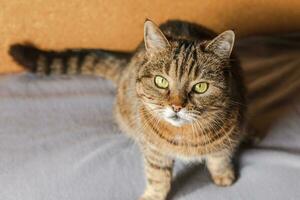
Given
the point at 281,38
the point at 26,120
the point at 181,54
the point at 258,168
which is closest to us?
the point at 181,54

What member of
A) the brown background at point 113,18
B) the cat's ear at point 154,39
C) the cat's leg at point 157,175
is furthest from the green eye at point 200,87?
the brown background at point 113,18

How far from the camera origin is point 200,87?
1013mm

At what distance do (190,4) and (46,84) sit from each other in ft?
1.91

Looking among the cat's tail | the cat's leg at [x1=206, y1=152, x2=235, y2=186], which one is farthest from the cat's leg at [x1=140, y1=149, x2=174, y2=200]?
the cat's tail

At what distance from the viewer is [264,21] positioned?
1.68 metres

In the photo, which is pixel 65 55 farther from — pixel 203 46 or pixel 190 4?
pixel 203 46

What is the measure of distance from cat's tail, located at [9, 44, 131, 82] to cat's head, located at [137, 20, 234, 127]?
425 mm

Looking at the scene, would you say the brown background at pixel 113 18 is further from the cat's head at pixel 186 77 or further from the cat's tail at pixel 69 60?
the cat's head at pixel 186 77

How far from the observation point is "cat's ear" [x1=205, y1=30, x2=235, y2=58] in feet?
3.21

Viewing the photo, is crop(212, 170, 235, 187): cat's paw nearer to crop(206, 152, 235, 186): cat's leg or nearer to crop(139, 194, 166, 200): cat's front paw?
crop(206, 152, 235, 186): cat's leg

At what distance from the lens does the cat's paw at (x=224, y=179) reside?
1.18 m

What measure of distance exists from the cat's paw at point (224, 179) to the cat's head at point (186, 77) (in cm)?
23

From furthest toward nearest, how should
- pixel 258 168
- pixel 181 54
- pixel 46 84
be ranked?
pixel 46 84
pixel 258 168
pixel 181 54

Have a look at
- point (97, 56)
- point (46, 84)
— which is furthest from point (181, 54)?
point (46, 84)
